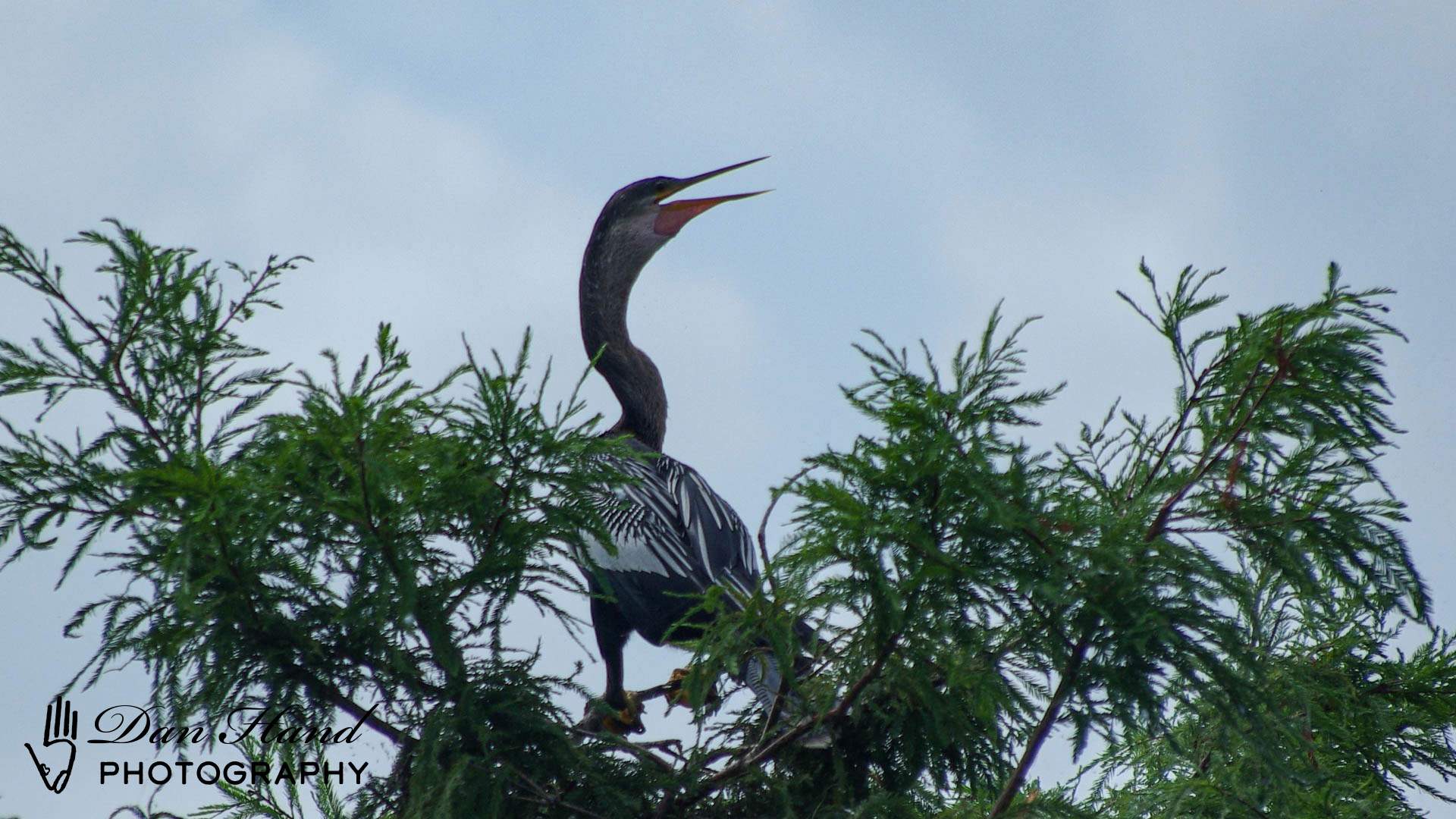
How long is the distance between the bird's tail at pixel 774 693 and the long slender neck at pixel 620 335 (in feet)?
6.70

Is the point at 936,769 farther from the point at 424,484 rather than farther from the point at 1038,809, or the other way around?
the point at 424,484

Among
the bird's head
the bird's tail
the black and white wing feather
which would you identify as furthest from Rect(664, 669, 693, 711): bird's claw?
the bird's head

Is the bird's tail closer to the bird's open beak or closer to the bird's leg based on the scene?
the bird's leg

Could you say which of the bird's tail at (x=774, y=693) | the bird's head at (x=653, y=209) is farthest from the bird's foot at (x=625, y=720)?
the bird's head at (x=653, y=209)

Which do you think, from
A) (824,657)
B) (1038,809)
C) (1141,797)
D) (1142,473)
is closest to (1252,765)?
(1141,797)

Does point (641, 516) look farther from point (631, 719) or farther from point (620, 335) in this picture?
point (620, 335)

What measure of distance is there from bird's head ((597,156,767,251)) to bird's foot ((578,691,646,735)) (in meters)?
2.83

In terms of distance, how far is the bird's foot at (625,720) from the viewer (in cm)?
429

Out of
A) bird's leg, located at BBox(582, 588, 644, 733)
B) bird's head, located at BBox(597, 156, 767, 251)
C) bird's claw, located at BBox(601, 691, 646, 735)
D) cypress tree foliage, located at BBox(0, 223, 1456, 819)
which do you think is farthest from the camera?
bird's head, located at BBox(597, 156, 767, 251)

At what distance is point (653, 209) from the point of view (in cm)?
689

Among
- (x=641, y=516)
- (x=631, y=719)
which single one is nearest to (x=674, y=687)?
(x=631, y=719)

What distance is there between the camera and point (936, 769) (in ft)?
10.3

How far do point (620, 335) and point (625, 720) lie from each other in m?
2.40

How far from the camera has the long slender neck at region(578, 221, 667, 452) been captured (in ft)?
18.9
